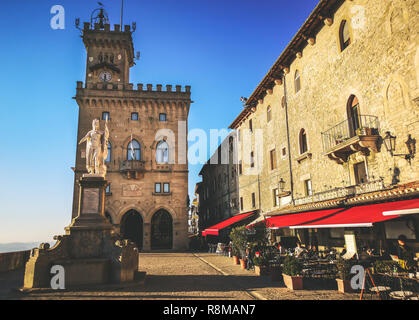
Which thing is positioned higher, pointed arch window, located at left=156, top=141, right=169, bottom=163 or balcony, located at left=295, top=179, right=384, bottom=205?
pointed arch window, located at left=156, top=141, right=169, bottom=163

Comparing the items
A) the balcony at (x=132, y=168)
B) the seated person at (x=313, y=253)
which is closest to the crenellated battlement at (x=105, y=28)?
the balcony at (x=132, y=168)

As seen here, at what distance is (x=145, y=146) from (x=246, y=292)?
2206 centimetres

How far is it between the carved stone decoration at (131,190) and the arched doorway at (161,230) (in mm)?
2684

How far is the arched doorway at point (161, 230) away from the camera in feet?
90.2

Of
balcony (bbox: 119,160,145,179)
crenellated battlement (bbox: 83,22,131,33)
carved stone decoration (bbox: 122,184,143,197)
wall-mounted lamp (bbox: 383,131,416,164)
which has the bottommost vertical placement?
wall-mounted lamp (bbox: 383,131,416,164)

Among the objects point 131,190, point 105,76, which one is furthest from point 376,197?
point 105,76

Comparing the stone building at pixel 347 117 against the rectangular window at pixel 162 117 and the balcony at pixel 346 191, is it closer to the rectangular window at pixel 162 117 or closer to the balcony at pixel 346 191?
the balcony at pixel 346 191

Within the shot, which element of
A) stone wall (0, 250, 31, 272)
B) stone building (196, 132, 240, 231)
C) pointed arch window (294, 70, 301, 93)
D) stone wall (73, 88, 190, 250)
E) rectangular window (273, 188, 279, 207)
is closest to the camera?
stone wall (0, 250, 31, 272)

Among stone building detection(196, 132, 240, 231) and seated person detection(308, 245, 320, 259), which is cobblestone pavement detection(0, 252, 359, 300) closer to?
seated person detection(308, 245, 320, 259)

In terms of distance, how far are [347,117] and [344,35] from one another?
3902 mm

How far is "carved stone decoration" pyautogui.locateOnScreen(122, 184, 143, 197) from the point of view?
27469 mm

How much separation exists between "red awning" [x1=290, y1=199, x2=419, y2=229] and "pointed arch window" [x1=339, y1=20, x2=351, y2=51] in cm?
740

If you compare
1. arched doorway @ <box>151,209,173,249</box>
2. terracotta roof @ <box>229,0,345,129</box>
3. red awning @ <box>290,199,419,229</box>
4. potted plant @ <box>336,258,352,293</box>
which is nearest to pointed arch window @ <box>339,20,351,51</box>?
terracotta roof @ <box>229,0,345,129</box>

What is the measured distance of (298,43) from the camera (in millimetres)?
16641
